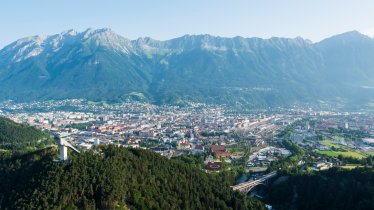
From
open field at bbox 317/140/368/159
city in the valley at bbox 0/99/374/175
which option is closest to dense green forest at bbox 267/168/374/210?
city in the valley at bbox 0/99/374/175

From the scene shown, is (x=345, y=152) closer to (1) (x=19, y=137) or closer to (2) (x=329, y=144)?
(2) (x=329, y=144)

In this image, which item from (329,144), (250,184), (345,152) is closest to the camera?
(250,184)

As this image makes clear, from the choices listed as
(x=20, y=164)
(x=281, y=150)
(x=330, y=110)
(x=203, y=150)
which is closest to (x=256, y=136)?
(x=281, y=150)

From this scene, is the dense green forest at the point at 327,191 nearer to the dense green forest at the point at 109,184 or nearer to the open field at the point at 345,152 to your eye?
the dense green forest at the point at 109,184

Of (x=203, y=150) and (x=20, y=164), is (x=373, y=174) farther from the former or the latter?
(x=20, y=164)

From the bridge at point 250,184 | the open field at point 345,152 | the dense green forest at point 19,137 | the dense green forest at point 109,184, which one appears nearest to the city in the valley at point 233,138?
the open field at point 345,152

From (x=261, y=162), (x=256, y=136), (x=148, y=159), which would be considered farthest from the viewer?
(x=256, y=136)

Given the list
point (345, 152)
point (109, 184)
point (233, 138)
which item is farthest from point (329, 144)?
point (109, 184)
